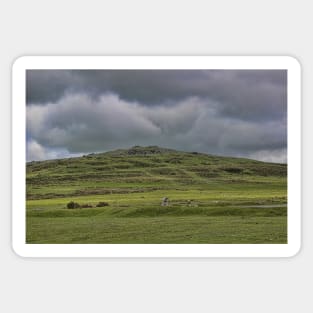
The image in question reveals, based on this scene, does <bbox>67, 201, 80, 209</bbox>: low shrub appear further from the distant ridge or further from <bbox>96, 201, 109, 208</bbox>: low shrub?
the distant ridge

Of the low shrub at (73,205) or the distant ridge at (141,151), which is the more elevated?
the distant ridge at (141,151)

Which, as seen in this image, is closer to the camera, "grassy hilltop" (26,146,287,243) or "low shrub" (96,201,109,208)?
"grassy hilltop" (26,146,287,243)

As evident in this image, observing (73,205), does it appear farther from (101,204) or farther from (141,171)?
(141,171)

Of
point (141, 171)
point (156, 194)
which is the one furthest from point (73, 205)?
point (156, 194)

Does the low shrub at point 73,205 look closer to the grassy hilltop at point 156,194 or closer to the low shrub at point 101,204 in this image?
the grassy hilltop at point 156,194

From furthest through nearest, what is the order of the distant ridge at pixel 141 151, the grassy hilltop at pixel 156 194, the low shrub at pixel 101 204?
1. the low shrub at pixel 101 204
2. the distant ridge at pixel 141 151
3. the grassy hilltop at pixel 156 194

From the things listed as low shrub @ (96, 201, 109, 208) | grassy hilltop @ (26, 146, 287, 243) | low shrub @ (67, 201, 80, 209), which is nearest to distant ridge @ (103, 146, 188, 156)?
grassy hilltop @ (26, 146, 287, 243)

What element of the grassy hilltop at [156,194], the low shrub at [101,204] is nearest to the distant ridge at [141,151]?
the grassy hilltop at [156,194]

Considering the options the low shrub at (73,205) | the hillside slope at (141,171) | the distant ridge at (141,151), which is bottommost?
the low shrub at (73,205)

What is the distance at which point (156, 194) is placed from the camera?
10.4 m

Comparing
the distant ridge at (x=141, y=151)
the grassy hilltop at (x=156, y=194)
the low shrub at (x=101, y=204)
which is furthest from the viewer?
the low shrub at (x=101, y=204)

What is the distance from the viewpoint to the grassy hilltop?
9.87 metres

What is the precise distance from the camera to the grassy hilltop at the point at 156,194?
9867mm
